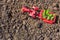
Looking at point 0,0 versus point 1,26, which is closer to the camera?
point 1,26

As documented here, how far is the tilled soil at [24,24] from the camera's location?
285 centimetres

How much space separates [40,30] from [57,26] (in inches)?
8.4

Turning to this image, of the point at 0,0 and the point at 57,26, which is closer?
the point at 57,26

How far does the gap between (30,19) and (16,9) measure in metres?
0.24

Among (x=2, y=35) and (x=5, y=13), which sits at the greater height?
(x=5, y=13)

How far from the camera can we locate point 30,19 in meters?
3.01

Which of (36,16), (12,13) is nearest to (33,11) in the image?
(36,16)

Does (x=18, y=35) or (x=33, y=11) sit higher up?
(x=33, y=11)

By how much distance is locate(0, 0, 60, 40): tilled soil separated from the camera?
9.36ft

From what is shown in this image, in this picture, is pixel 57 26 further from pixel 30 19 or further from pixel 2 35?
pixel 2 35

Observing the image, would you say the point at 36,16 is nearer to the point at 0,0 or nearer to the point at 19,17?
the point at 19,17

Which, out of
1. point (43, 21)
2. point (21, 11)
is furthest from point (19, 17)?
point (43, 21)

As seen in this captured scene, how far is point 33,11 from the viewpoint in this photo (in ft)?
9.98

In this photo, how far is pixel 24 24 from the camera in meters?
2.95
